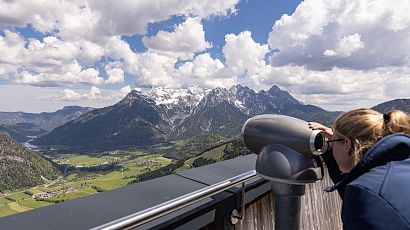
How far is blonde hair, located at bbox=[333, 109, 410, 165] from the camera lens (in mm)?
1795

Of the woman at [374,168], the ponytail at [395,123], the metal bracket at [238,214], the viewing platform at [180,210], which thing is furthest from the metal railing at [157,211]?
the ponytail at [395,123]

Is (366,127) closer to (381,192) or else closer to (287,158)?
(287,158)

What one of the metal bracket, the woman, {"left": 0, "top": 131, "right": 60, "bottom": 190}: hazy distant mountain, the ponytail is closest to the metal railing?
the metal bracket

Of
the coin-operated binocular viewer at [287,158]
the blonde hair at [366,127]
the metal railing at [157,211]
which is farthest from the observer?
the coin-operated binocular viewer at [287,158]

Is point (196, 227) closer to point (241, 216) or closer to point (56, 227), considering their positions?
point (241, 216)

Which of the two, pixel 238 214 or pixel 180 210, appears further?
pixel 238 214

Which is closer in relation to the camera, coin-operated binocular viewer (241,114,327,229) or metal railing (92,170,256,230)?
metal railing (92,170,256,230)

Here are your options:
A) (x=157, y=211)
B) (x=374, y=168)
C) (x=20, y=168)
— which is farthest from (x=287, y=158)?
(x=20, y=168)

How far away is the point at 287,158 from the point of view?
1.99m

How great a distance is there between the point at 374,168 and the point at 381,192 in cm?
18

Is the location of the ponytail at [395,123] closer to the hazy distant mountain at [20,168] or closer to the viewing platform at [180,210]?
the viewing platform at [180,210]

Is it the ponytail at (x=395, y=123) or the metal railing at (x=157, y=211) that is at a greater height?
the ponytail at (x=395, y=123)

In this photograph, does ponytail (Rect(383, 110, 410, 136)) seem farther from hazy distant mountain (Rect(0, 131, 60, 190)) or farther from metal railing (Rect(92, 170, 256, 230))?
hazy distant mountain (Rect(0, 131, 60, 190))

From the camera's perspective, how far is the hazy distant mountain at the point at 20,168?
17459cm
